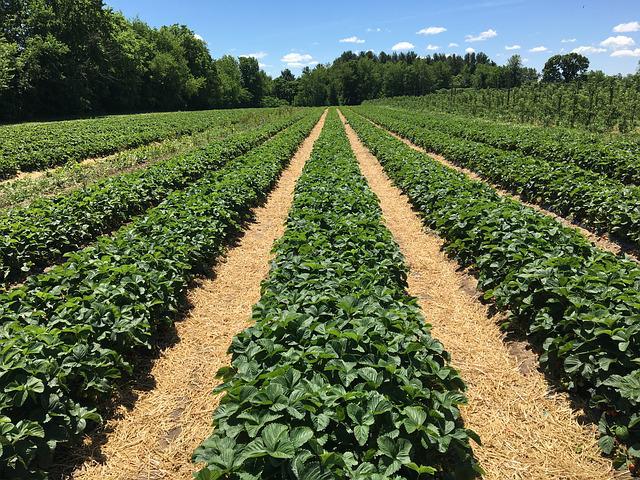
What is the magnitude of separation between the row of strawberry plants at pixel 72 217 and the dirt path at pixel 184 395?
3.42 m

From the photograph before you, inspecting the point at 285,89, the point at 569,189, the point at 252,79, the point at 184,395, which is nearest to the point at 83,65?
the point at 569,189

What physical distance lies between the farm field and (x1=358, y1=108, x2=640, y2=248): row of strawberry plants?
134mm

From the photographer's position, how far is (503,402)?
4.47 m

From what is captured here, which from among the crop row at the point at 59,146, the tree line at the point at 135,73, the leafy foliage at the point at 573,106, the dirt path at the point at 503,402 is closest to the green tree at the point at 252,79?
the tree line at the point at 135,73

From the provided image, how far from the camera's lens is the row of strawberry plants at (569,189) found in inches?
344

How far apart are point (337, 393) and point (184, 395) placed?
7.88 feet

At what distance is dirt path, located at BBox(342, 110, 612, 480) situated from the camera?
366 cm

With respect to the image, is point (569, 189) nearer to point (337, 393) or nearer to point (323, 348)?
point (323, 348)

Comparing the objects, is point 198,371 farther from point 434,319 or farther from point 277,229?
point 277,229

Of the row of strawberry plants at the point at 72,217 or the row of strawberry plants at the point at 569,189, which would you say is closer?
the row of strawberry plants at the point at 72,217

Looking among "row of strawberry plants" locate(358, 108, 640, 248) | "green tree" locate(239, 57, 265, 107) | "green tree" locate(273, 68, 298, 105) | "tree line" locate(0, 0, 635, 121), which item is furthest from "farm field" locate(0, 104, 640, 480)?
"green tree" locate(273, 68, 298, 105)

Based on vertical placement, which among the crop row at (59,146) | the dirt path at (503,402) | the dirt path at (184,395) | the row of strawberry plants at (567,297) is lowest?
the dirt path at (503,402)

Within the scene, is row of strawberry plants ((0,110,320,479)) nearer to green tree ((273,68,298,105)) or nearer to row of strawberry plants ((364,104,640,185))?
row of strawberry plants ((364,104,640,185))

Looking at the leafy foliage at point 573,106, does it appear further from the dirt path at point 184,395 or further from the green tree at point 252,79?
the green tree at point 252,79
